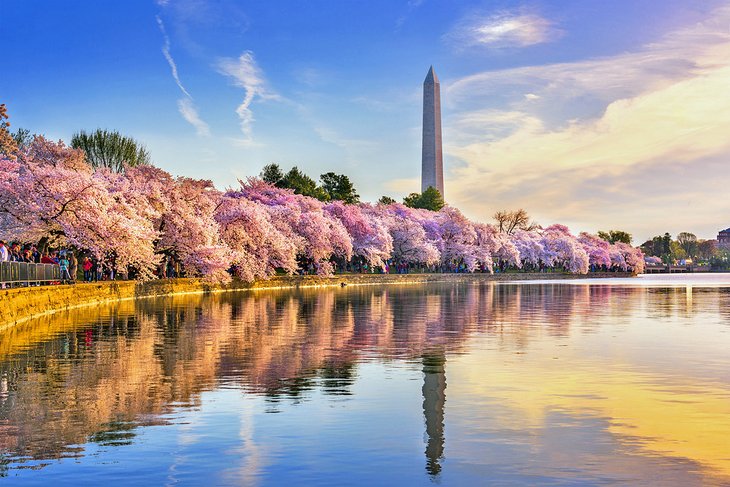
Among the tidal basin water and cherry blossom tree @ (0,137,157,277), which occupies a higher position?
cherry blossom tree @ (0,137,157,277)

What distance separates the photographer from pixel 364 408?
48.4 ft

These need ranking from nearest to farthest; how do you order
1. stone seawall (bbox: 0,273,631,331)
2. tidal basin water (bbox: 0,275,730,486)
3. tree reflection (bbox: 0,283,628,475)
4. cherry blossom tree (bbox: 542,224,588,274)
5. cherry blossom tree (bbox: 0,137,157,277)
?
tidal basin water (bbox: 0,275,730,486), tree reflection (bbox: 0,283,628,475), stone seawall (bbox: 0,273,631,331), cherry blossom tree (bbox: 0,137,157,277), cherry blossom tree (bbox: 542,224,588,274)

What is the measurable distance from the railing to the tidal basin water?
4.19 m

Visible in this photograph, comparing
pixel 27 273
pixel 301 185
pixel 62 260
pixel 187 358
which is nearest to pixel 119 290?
pixel 62 260

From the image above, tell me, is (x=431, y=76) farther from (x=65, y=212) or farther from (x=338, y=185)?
(x=65, y=212)

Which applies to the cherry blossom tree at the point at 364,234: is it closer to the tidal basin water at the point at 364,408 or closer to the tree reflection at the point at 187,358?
the tree reflection at the point at 187,358

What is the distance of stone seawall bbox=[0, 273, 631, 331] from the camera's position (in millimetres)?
33406

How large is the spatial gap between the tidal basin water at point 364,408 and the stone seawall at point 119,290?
146 inches

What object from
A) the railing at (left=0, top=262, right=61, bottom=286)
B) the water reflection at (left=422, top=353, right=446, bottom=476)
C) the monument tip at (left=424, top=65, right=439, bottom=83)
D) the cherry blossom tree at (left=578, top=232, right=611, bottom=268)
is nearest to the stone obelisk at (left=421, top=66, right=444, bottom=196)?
the monument tip at (left=424, top=65, right=439, bottom=83)

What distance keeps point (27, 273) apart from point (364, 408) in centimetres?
2699

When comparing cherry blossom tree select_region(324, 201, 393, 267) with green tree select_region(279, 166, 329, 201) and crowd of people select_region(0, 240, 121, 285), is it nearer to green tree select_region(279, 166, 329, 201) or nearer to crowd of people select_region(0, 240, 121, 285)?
green tree select_region(279, 166, 329, 201)

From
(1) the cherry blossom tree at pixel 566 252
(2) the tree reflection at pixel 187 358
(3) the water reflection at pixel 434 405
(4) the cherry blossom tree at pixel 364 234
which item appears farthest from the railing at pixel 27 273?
(1) the cherry blossom tree at pixel 566 252

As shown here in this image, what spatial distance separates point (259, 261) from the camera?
79.4 meters

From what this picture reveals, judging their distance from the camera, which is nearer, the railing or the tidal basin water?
the tidal basin water
